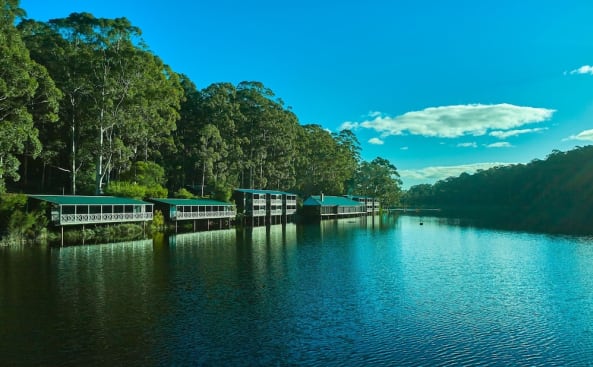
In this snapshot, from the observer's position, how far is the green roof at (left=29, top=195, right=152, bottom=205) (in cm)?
4291

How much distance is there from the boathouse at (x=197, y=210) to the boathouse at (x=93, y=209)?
451 cm

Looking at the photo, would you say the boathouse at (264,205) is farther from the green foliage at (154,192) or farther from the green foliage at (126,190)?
the green foliage at (126,190)

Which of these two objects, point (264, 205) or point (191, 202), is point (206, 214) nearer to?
point (191, 202)

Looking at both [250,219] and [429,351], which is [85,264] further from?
[250,219]

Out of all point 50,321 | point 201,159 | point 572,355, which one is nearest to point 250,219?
point 201,159

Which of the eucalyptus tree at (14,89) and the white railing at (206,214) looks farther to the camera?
the white railing at (206,214)

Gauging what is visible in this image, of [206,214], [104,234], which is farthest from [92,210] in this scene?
[206,214]

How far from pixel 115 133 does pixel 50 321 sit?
48.1 meters

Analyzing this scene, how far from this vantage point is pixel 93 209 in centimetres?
4747

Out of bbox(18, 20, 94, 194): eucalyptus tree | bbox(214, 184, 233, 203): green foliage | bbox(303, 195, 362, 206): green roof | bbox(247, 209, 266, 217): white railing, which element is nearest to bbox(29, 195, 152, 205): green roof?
bbox(18, 20, 94, 194): eucalyptus tree

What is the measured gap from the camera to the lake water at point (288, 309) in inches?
619

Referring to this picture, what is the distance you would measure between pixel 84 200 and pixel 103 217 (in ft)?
8.97

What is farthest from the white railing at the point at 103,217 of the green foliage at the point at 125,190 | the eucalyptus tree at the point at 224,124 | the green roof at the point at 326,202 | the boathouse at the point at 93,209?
the green roof at the point at 326,202

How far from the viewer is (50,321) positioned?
61.8 feet
